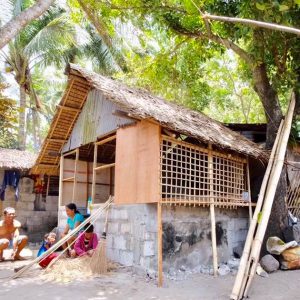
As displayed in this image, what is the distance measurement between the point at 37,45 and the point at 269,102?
967cm

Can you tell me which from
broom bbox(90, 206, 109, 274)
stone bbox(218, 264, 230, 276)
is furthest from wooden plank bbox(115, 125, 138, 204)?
stone bbox(218, 264, 230, 276)

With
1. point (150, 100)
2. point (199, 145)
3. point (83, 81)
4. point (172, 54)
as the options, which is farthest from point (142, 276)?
point (172, 54)

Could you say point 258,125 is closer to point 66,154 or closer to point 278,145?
point 278,145

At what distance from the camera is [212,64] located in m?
15.5

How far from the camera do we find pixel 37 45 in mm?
13797

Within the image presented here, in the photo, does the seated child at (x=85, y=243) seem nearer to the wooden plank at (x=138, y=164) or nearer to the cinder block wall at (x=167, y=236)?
the cinder block wall at (x=167, y=236)

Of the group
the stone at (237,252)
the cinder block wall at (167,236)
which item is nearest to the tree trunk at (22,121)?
the cinder block wall at (167,236)

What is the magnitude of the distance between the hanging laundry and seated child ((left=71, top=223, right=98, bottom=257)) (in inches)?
216

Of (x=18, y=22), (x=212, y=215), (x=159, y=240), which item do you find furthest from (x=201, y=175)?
(x=18, y=22)

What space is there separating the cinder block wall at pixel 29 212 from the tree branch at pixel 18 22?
5.15m

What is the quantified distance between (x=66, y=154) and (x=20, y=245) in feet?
9.33

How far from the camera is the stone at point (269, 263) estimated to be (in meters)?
6.44

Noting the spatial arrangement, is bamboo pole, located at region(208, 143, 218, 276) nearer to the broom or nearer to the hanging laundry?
the broom

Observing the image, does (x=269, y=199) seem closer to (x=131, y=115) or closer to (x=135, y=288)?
(x=135, y=288)
